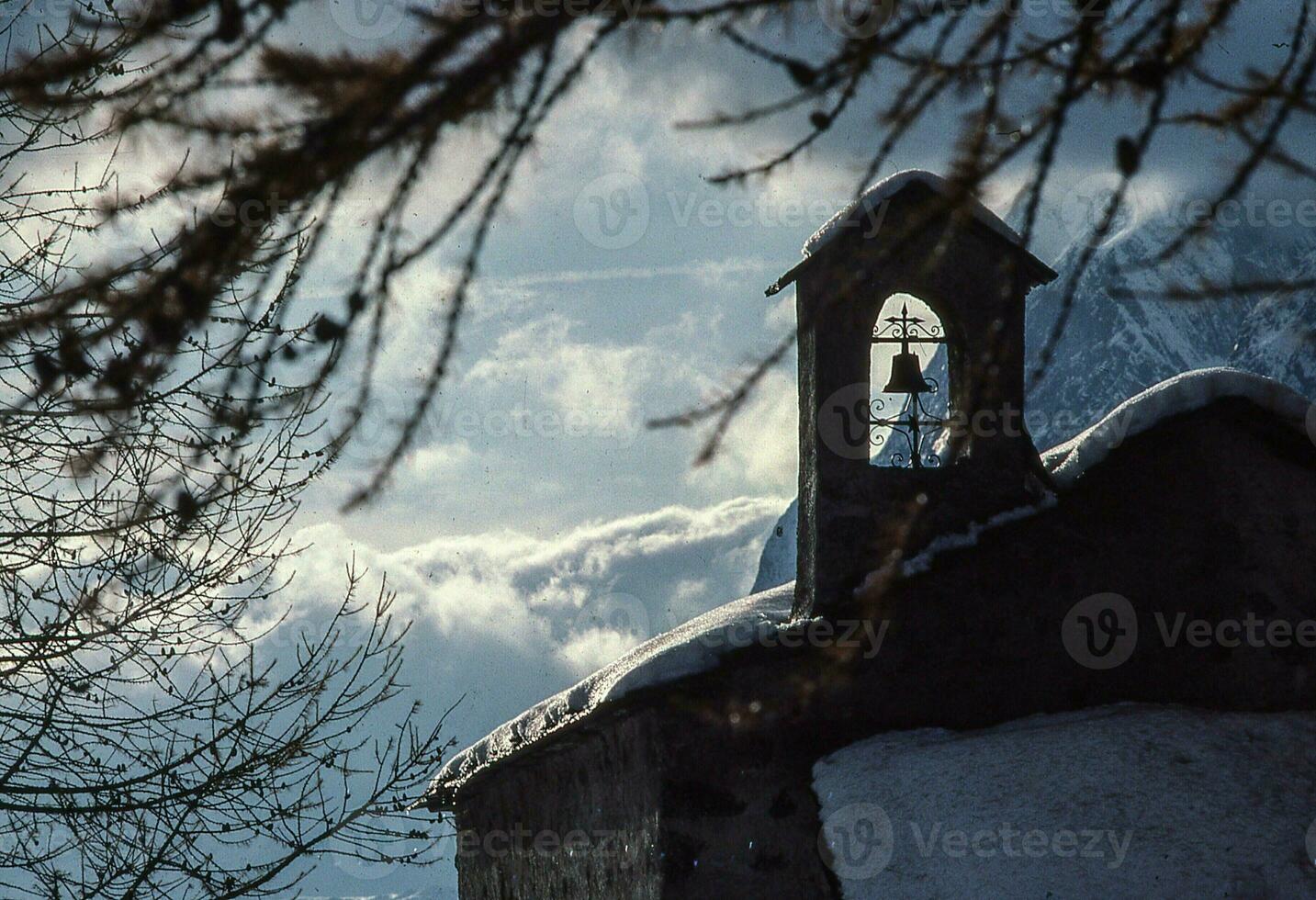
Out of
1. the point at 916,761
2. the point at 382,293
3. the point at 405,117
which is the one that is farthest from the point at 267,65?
the point at 916,761

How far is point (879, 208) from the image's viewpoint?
6871 mm

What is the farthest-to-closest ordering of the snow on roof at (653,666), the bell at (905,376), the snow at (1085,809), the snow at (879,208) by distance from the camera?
the bell at (905,376), the snow at (879,208), the snow on roof at (653,666), the snow at (1085,809)

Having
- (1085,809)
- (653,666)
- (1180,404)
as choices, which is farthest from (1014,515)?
(653,666)

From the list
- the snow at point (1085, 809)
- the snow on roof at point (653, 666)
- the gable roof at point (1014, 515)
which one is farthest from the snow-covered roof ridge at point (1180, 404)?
the snow on roof at point (653, 666)

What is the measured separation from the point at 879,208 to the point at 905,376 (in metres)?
1.23

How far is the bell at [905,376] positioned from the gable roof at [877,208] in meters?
0.88

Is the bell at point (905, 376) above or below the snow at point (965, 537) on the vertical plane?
above

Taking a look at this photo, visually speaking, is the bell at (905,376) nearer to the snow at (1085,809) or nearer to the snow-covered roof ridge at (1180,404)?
the snow-covered roof ridge at (1180,404)

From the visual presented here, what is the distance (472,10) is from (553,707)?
19.2ft

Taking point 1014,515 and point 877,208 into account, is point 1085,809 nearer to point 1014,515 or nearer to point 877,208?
point 1014,515

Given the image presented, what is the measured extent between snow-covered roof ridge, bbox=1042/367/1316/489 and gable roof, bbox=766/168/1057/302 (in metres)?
0.96

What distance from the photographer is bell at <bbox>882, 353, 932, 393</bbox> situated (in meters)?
7.62

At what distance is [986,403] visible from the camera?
708 centimetres

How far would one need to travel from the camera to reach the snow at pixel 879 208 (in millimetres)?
6844
